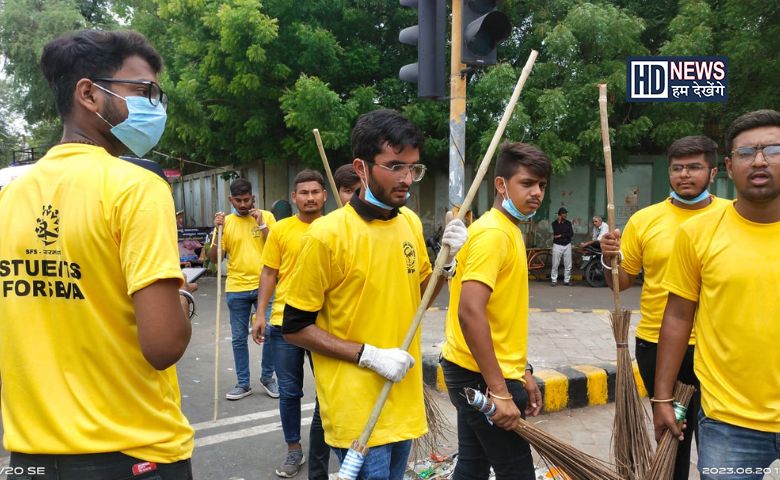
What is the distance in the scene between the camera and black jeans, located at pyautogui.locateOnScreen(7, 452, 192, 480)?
1.53 m

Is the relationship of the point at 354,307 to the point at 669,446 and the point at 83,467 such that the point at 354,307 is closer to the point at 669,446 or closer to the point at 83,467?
the point at 83,467

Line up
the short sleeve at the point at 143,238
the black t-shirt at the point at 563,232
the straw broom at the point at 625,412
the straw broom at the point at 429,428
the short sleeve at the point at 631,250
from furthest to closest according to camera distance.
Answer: the black t-shirt at the point at 563,232, the straw broom at the point at 429,428, the short sleeve at the point at 631,250, the straw broom at the point at 625,412, the short sleeve at the point at 143,238

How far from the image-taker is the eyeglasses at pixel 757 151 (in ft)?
6.84

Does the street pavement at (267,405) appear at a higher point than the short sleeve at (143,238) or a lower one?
lower

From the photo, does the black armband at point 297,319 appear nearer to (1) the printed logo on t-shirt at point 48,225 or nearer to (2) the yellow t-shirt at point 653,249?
(1) the printed logo on t-shirt at point 48,225

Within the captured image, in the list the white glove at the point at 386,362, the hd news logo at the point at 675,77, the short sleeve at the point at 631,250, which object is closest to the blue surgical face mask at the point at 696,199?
the short sleeve at the point at 631,250

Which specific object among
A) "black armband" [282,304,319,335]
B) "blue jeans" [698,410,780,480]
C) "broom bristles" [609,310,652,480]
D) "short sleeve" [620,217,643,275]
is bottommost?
"broom bristles" [609,310,652,480]

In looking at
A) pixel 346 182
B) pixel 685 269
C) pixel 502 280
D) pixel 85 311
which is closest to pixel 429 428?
pixel 502 280

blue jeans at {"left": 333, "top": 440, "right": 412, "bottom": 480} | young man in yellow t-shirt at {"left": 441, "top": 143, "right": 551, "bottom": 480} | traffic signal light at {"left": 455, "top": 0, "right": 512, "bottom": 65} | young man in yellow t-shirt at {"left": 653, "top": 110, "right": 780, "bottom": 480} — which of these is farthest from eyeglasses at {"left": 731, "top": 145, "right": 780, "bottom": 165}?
traffic signal light at {"left": 455, "top": 0, "right": 512, "bottom": 65}

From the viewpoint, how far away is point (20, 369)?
5.10ft

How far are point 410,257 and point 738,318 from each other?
1.26m

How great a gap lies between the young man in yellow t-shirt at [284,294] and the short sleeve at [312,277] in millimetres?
1452

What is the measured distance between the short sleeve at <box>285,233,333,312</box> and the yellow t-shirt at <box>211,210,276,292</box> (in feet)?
10.3

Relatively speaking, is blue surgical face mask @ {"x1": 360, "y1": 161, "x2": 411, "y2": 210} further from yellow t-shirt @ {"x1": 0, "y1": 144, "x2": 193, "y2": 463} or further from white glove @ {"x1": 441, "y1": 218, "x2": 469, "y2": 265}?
yellow t-shirt @ {"x1": 0, "y1": 144, "x2": 193, "y2": 463}
